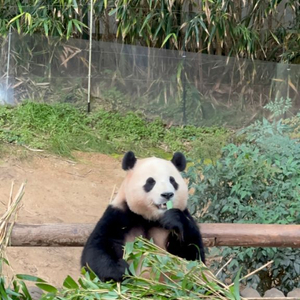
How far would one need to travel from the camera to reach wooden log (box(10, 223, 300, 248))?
308cm

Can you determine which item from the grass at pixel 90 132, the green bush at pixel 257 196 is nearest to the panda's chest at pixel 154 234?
the green bush at pixel 257 196

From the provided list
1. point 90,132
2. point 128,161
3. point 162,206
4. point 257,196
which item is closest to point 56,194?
point 90,132

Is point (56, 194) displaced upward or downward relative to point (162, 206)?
downward

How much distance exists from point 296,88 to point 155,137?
2968mm

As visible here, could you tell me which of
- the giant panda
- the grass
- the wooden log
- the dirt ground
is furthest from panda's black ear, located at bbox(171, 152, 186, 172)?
the grass

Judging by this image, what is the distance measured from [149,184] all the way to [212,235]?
49 centimetres

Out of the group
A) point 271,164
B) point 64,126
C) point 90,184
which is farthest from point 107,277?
point 64,126

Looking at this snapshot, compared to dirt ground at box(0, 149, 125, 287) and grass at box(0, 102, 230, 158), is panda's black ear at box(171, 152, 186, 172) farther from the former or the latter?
grass at box(0, 102, 230, 158)

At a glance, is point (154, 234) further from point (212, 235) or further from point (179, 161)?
point (179, 161)

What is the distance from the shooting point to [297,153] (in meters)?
4.21

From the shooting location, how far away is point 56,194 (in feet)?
21.4

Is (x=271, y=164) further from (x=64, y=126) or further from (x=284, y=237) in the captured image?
(x=64, y=126)

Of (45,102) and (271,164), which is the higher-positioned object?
(271,164)

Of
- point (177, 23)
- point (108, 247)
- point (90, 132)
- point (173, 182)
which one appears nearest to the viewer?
point (108, 247)
